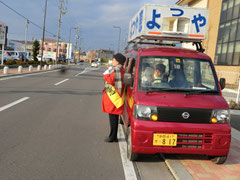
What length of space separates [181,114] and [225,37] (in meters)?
27.6

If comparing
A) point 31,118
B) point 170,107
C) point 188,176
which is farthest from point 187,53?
point 31,118

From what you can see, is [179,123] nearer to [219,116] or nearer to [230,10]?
[219,116]

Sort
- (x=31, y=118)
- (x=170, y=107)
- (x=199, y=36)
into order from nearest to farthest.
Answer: (x=170, y=107) < (x=199, y=36) < (x=31, y=118)

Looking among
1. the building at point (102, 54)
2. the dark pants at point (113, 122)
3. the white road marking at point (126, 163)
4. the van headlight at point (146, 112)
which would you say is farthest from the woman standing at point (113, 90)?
the building at point (102, 54)

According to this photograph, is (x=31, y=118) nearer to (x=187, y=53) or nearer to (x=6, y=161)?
(x=6, y=161)

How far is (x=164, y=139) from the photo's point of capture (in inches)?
143

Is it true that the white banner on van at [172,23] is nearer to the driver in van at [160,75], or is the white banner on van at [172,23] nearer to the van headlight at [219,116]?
the driver in van at [160,75]

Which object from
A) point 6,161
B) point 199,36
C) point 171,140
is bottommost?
point 6,161

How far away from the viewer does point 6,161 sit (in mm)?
3703

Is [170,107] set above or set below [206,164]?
above

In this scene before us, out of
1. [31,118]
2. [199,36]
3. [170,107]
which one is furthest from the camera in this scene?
[31,118]

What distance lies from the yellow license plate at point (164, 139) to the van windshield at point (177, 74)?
841mm

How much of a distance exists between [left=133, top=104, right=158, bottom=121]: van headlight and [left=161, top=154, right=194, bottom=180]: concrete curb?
2.71 feet

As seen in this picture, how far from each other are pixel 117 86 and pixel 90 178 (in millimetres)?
1748
